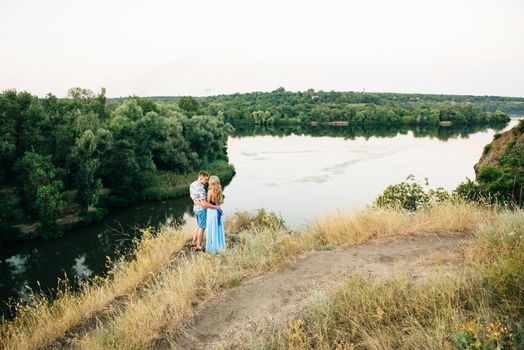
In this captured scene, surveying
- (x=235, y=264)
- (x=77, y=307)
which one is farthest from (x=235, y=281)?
(x=77, y=307)

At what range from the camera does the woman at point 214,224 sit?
305 inches

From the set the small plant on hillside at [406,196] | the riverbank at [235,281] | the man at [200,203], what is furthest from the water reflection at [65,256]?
the small plant on hillside at [406,196]

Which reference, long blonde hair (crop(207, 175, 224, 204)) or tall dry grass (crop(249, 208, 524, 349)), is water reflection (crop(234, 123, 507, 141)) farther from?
tall dry grass (crop(249, 208, 524, 349))

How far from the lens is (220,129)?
41969 millimetres

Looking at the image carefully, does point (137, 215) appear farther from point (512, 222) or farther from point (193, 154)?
point (512, 222)

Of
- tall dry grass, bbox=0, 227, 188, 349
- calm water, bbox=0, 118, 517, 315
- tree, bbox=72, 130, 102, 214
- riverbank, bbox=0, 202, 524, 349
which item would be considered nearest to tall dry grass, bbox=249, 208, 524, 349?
riverbank, bbox=0, 202, 524, 349

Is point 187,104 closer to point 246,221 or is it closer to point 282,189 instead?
point 282,189

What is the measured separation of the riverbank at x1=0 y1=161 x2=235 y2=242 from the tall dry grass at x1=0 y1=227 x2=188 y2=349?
58.2ft

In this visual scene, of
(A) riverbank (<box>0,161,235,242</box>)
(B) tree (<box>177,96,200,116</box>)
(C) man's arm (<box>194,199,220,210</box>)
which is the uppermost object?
(B) tree (<box>177,96,200,116</box>)

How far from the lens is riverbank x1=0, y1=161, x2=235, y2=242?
70.9 ft

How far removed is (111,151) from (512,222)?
27.7 metres

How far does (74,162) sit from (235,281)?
22.3m

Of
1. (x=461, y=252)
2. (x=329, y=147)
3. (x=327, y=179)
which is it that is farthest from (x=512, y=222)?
(x=329, y=147)

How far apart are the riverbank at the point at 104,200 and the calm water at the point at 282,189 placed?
636 millimetres
